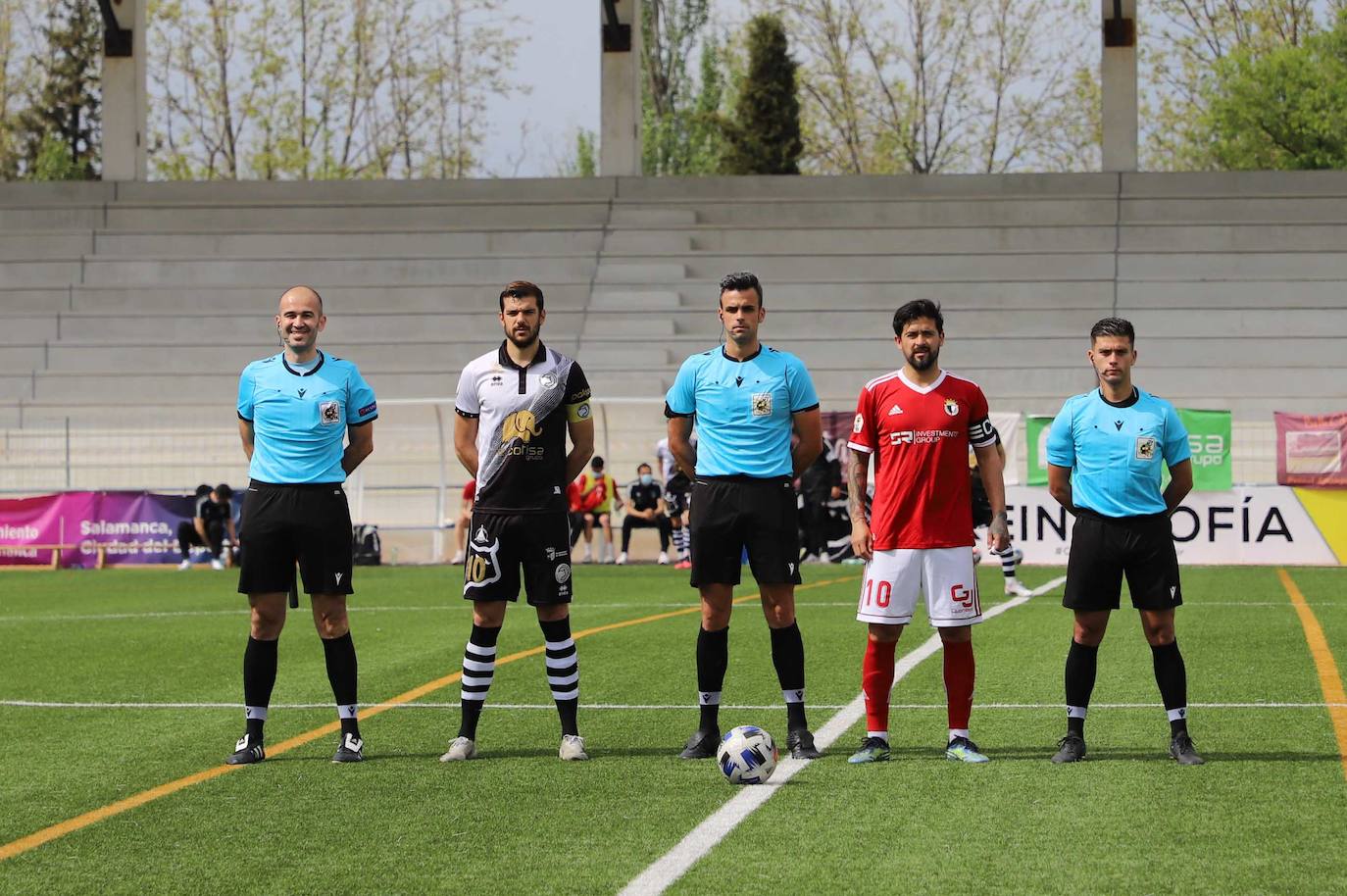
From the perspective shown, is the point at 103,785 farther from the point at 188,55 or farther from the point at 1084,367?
the point at 188,55

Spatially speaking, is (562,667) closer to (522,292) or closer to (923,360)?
(522,292)

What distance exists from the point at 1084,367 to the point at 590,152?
48126 mm

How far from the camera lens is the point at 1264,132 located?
5716 cm

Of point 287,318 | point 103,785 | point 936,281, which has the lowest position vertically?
point 103,785

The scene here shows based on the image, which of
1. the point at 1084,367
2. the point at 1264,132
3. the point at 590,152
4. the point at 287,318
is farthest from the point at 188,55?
the point at 287,318

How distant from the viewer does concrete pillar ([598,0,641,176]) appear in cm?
3462

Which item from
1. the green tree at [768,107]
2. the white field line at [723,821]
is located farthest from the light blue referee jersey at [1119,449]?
the green tree at [768,107]

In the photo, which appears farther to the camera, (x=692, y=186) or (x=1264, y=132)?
(x=1264, y=132)

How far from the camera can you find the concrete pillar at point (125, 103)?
1361 inches

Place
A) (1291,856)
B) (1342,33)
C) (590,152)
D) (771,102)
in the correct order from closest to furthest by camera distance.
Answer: (1291,856), (1342,33), (771,102), (590,152)

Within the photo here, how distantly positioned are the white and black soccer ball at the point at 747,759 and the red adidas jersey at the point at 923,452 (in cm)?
106

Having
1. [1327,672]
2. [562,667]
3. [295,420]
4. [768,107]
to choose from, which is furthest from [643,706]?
[768,107]

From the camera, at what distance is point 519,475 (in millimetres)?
7754

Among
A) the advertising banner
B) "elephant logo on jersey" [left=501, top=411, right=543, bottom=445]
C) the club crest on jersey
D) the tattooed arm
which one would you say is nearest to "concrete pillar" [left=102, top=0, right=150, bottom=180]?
the advertising banner
